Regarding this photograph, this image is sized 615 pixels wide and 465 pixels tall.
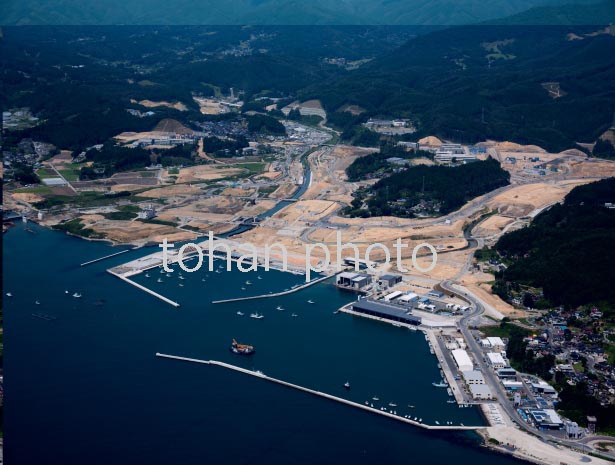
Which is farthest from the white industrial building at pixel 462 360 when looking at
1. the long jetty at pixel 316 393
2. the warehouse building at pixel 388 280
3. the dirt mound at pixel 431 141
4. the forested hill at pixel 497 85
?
the forested hill at pixel 497 85

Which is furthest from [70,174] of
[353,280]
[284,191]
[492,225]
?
[353,280]

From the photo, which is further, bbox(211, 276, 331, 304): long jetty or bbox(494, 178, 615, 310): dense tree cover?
bbox(211, 276, 331, 304): long jetty

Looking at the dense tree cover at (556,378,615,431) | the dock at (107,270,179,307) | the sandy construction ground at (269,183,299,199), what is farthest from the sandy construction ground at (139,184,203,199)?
the dense tree cover at (556,378,615,431)

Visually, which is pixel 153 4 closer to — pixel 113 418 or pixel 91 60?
pixel 91 60

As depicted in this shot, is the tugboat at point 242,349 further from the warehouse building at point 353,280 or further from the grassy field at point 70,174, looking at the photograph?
the grassy field at point 70,174

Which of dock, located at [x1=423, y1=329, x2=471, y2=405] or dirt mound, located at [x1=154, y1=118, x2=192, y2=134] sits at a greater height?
dirt mound, located at [x1=154, y1=118, x2=192, y2=134]

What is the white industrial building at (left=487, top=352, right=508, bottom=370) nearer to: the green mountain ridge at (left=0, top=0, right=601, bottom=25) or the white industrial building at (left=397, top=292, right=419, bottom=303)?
the white industrial building at (left=397, top=292, right=419, bottom=303)

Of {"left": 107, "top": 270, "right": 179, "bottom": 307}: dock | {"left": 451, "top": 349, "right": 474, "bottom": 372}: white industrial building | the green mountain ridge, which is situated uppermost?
the green mountain ridge
